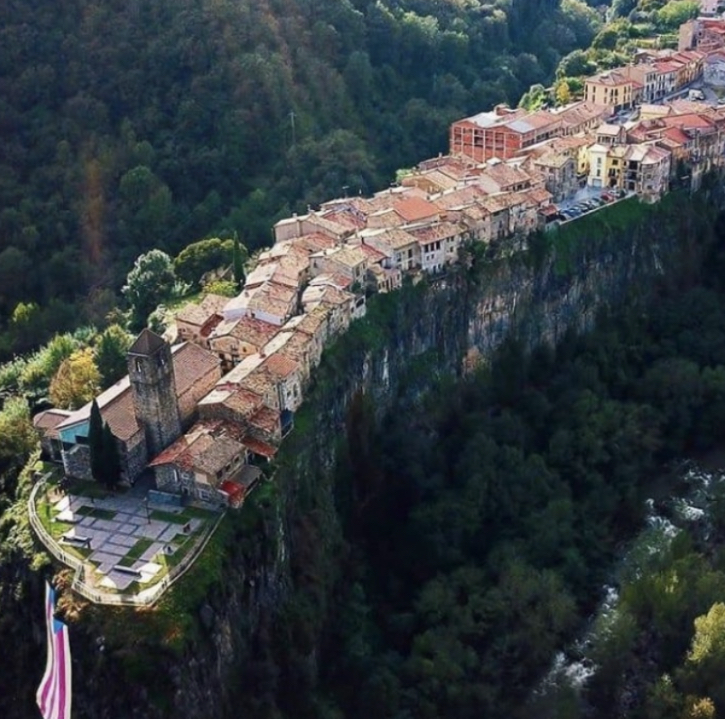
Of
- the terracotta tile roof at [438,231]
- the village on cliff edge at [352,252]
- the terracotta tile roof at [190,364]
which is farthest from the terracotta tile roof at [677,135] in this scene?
the terracotta tile roof at [190,364]

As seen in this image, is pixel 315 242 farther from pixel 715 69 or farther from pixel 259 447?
pixel 715 69

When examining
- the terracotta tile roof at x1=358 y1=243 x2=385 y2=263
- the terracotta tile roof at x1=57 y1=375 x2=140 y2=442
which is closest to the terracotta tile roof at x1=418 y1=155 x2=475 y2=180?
the terracotta tile roof at x1=358 y1=243 x2=385 y2=263

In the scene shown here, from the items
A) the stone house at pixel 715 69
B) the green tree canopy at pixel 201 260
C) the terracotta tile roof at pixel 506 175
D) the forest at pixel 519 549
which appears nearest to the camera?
the forest at pixel 519 549

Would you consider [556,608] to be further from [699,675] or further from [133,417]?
[133,417]

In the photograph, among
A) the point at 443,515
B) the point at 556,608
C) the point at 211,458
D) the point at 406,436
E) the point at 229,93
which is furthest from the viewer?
the point at 229,93

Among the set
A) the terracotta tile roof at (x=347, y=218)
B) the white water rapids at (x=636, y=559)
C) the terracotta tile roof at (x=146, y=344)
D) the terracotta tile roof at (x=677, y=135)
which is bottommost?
the white water rapids at (x=636, y=559)

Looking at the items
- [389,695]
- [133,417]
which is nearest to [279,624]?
[389,695]

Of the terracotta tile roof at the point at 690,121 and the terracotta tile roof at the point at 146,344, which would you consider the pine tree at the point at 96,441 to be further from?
the terracotta tile roof at the point at 690,121
